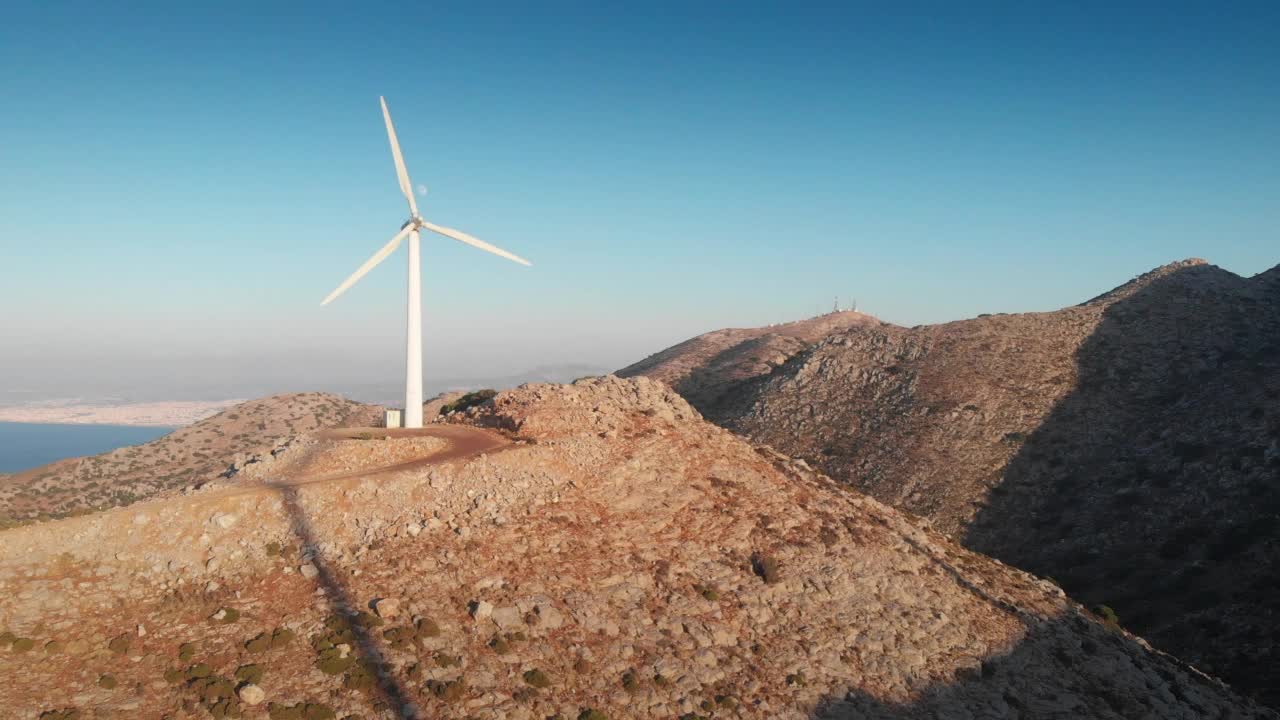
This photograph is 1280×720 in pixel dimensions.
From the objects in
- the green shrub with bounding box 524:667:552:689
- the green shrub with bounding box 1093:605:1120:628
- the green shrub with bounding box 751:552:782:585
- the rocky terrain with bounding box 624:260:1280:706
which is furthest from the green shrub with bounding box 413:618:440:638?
the rocky terrain with bounding box 624:260:1280:706

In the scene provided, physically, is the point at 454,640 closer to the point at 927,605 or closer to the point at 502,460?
the point at 502,460

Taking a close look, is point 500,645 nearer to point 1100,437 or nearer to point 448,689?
point 448,689

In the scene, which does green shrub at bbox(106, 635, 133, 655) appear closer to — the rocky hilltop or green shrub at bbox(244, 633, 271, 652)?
the rocky hilltop

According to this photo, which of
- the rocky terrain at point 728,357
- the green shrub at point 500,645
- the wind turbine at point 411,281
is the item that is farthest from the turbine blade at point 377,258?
the rocky terrain at point 728,357

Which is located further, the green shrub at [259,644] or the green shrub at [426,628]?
the green shrub at [426,628]

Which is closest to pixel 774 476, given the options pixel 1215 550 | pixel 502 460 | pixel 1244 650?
pixel 502 460

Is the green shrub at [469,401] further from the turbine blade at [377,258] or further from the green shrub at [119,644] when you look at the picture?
the green shrub at [119,644]
